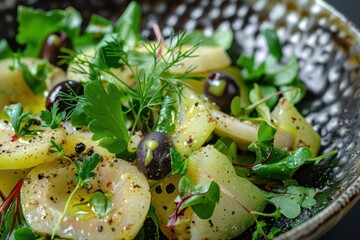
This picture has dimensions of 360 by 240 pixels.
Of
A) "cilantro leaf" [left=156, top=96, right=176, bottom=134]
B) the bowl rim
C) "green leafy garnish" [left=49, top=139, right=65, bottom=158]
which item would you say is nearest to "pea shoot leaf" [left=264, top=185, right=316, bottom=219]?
the bowl rim

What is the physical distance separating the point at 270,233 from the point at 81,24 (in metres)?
1.88

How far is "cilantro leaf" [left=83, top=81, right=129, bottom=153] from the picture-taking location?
7.70 ft

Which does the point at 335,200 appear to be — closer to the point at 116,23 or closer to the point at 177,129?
the point at 177,129

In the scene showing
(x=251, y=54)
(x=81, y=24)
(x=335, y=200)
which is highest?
(x=335, y=200)

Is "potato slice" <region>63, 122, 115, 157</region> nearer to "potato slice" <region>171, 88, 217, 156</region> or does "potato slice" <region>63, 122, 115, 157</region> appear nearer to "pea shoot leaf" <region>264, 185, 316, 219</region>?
"potato slice" <region>171, 88, 217, 156</region>

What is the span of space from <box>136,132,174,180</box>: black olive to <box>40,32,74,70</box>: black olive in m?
1.09

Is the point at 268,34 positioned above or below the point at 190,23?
above

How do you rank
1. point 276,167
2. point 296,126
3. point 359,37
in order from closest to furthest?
1. point 276,167
2. point 296,126
3. point 359,37

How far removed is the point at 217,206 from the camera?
228 cm

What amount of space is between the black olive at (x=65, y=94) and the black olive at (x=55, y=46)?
633mm

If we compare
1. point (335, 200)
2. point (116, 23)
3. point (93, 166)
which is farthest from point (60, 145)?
point (116, 23)

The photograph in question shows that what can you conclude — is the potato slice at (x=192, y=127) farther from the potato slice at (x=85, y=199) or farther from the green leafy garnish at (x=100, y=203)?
the green leafy garnish at (x=100, y=203)

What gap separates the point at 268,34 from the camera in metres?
3.22

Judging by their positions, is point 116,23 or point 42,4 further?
point 42,4
